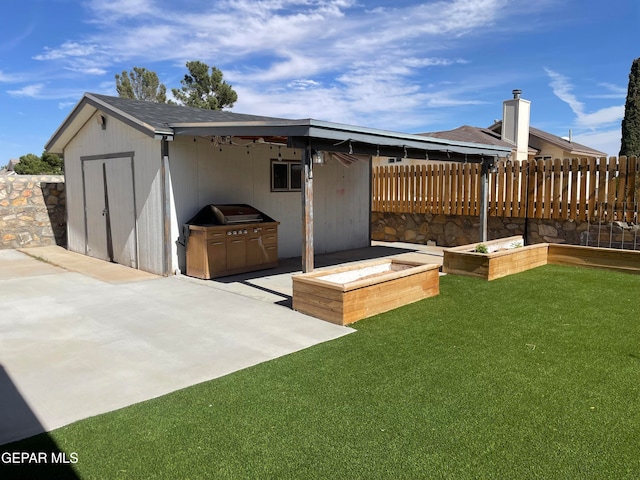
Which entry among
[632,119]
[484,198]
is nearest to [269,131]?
[484,198]

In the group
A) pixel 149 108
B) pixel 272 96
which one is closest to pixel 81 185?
pixel 149 108

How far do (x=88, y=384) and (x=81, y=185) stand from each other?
850 cm

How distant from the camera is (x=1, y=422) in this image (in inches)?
124

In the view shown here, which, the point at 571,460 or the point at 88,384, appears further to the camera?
the point at 88,384

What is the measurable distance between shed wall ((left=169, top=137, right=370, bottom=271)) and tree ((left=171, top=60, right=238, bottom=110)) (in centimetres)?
2543

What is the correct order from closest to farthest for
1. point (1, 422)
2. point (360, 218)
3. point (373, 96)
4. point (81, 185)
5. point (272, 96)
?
point (1, 422)
point (81, 185)
point (360, 218)
point (373, 96)
point (272, 96)

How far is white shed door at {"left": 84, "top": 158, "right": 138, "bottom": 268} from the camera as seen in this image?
9.20 m

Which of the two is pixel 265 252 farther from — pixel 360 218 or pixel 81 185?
pixel 81 185

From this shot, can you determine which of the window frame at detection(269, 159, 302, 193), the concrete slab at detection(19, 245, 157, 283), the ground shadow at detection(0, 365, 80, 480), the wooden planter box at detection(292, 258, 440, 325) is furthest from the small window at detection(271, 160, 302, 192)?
the ground shadow at detection(0, 365, 80, 480)

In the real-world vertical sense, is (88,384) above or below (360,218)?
below

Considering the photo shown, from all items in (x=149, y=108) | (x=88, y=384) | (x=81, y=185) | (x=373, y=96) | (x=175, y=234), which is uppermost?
(x=373, y=96)

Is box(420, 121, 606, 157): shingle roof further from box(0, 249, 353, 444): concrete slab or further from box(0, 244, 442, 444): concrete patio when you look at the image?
box(0, 249, 353, 444): concrete slab

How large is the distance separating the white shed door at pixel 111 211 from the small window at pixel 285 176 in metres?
2.83

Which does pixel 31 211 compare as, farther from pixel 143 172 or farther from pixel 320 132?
pixel 320 132
